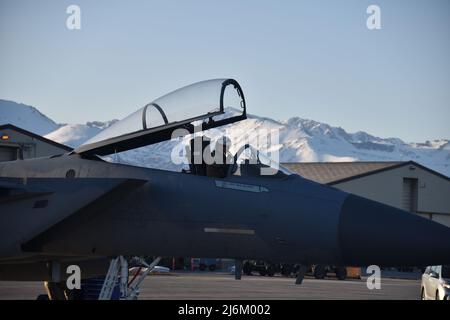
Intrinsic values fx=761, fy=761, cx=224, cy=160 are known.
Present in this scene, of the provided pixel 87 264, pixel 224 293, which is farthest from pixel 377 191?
pixel 87 264

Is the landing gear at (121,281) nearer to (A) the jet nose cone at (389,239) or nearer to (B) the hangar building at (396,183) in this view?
(A) the jet nose cone at (389,239)

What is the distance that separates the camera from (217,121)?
966cm

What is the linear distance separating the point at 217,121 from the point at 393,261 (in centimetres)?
286

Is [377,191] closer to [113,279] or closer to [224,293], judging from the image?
[224,293]

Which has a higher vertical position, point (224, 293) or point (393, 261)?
point (393, 261)

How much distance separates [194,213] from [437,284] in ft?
34.5

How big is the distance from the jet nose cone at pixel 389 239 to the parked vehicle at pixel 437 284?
896cm

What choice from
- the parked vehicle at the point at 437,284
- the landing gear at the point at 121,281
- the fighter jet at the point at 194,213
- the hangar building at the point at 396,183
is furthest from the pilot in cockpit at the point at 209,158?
the hangar building at the point at 396,183

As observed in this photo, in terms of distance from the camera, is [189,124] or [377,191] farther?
[377,191]

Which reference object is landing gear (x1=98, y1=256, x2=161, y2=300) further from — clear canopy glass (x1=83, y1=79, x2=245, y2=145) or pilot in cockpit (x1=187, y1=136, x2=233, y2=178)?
clear canopy glass (x1=83, y1=79, x2=245, y2=145)

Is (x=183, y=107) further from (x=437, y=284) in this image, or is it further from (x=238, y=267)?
(x=437, y=284)

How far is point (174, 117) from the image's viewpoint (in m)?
9.52

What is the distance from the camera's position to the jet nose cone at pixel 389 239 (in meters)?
8.20

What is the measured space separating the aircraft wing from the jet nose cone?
2194mm
